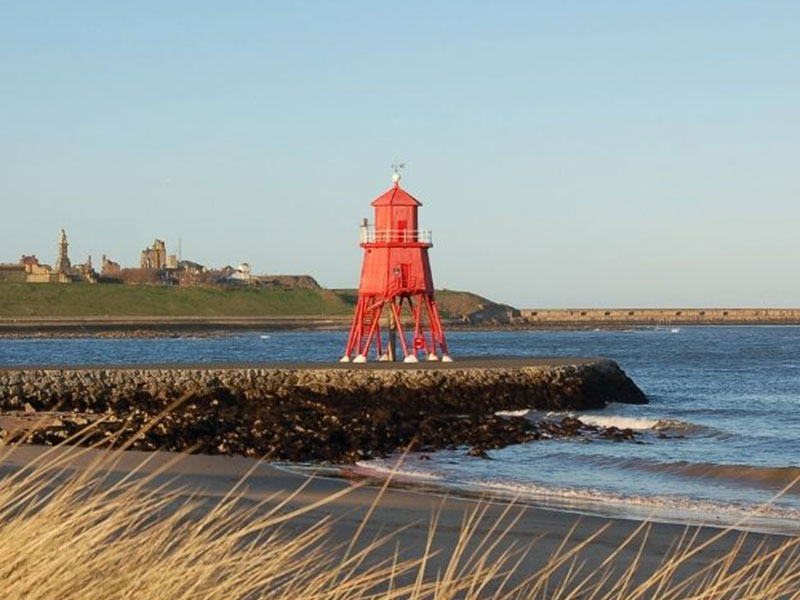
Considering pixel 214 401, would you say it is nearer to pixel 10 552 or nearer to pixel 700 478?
pixel 700 478

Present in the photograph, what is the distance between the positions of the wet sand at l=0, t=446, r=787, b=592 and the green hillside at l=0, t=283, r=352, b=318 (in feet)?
368

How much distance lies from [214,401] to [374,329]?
8.90 metres

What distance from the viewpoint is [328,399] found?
30.6 meters

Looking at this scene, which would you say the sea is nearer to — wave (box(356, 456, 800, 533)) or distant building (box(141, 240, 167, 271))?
wave (box(356, 456, 800, 533))

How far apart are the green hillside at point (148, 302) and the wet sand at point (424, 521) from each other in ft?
368

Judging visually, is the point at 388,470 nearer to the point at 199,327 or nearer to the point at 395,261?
the point at 395,261

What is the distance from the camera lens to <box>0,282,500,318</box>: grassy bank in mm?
127938

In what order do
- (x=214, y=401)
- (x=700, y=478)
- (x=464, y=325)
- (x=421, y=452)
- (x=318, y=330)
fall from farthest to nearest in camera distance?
(x=464, y=325), (x=318, y=330), (x=214, y=401), (x=421, y=452), (x=700, y=478)

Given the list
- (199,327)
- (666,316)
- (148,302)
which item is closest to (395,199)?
(199,327)

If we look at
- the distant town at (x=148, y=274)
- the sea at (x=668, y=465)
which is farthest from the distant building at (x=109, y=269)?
the sea at (x=668, y=465)

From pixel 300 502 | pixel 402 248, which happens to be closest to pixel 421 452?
pixel 300 502

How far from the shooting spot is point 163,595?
3930 mm

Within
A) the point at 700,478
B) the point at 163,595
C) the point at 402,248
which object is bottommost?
the point at 700,478

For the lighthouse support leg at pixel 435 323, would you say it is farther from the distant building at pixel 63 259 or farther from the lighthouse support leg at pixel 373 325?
the distant building at pixel 63 259
